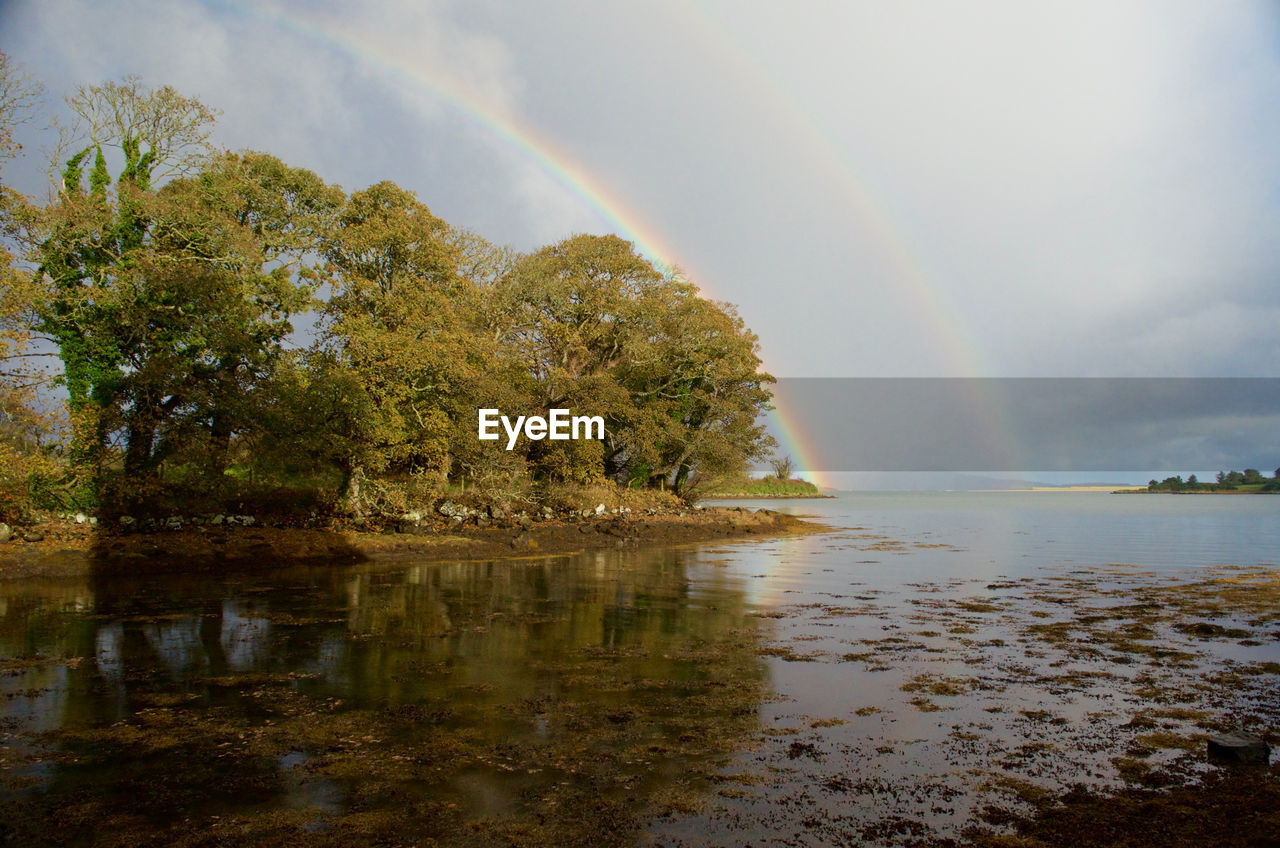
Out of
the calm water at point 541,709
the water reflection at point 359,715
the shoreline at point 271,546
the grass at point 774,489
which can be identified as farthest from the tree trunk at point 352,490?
the grass at point 774,489

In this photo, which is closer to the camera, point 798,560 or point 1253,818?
point 1253,818

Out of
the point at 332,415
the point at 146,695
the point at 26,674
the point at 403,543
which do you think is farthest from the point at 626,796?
the point at 332,415

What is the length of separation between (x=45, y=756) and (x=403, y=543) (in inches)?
658

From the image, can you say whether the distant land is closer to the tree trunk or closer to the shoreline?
the shoreline

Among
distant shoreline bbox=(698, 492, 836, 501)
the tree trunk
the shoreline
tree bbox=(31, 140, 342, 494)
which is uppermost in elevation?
tree bbox=(31, 140, 342, 494)

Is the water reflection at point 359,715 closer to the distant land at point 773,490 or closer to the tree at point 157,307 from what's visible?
the tree at point 157,307

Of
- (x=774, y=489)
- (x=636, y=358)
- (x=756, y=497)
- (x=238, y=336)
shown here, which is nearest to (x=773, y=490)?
(x=774, y=489)

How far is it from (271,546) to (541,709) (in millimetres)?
15257

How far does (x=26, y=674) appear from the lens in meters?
8.26

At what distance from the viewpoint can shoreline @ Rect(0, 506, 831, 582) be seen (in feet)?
54.1

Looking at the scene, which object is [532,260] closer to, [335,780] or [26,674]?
[26,674]

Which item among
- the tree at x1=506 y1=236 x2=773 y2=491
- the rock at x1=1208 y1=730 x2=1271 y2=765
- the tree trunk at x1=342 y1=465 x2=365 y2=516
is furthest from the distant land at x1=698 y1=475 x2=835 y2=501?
the rock at x1=1208 y1=730 x2=1271 y2=765

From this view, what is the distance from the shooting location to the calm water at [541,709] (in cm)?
509

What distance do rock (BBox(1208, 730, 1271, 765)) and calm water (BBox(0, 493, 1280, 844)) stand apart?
0.83 meters
